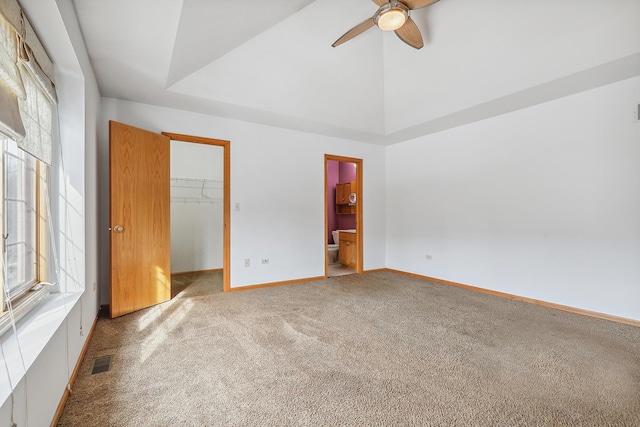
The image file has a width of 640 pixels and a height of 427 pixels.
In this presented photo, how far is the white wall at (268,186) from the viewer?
3.49 m

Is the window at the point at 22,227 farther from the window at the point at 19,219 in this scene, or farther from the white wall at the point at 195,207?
the white wall at the point at 195,207

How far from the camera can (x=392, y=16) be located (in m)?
2.33

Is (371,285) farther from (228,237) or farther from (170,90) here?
(170,90)

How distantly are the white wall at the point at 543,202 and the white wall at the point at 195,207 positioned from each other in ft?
12.2

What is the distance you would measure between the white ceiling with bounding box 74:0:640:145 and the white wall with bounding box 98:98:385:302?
19 centimetres

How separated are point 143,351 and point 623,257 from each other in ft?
14.7

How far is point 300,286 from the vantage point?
13.4ft

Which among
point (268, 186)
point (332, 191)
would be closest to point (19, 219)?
point (268, 186)

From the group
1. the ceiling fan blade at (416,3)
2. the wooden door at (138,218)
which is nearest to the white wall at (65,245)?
the wooden door at (138,218)

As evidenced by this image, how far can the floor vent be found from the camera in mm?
1875

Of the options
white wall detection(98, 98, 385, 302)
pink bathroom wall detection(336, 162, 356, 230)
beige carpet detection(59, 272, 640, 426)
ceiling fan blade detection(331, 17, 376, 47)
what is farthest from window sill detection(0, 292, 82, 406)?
pink bathroom wall detection(336, 162, 356, 230)

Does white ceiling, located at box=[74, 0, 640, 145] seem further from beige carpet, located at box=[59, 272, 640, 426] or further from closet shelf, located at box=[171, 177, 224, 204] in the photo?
beige carpet, located at box=[59, 272, 640, 426]

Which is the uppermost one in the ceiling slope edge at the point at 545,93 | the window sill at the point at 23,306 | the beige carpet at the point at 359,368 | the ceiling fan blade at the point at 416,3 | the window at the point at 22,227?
the ceiling fan blade at the point at 416,3

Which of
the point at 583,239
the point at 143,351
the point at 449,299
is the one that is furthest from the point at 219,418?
the point at 583,239
